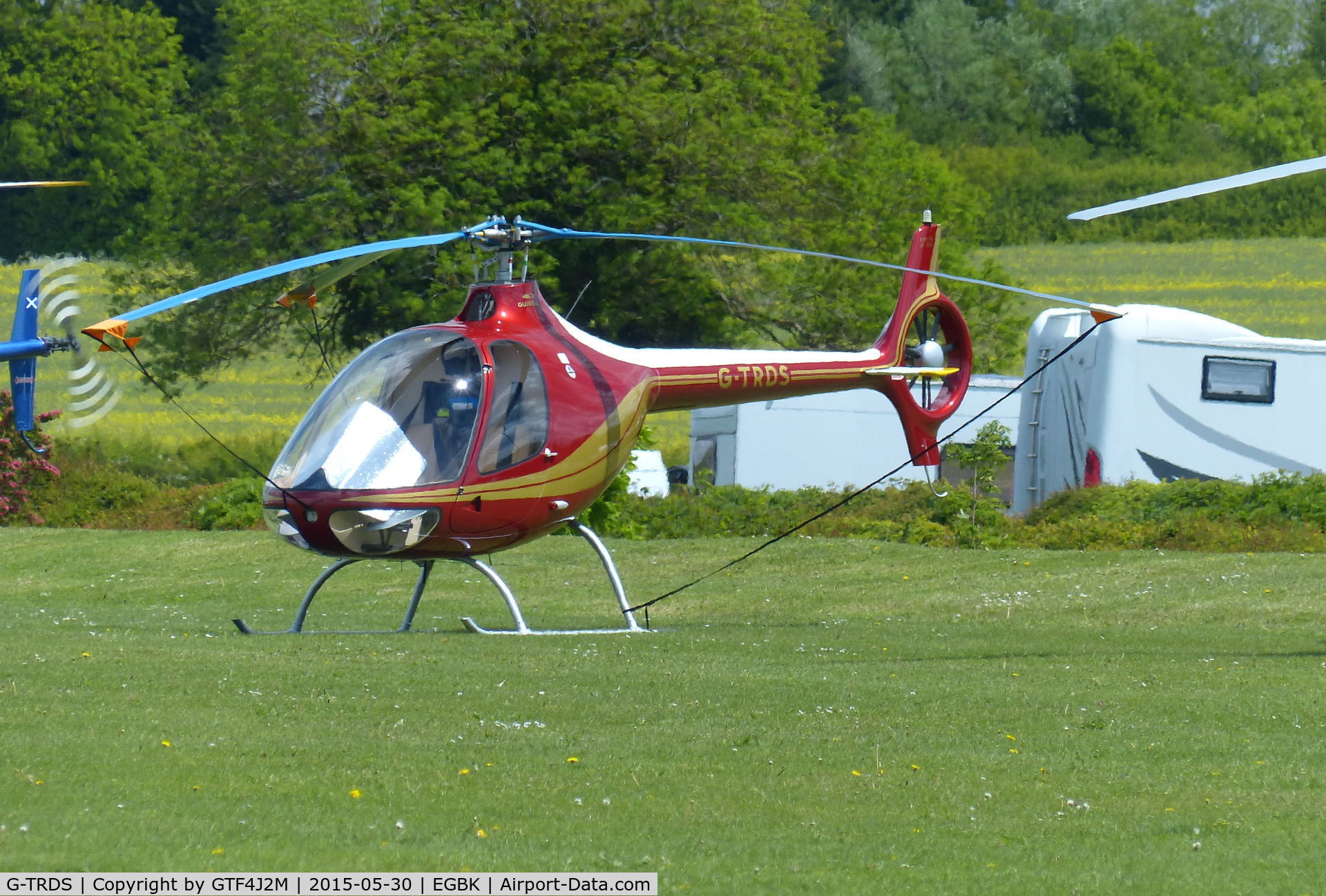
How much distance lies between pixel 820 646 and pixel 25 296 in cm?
1440

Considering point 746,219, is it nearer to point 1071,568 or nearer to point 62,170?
point 1071,568

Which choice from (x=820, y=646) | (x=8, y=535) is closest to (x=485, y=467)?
(x=820, y=646)

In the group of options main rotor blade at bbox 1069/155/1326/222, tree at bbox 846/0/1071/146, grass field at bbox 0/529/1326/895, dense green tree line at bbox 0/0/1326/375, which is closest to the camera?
grass field at bbox 0/529/1326/895

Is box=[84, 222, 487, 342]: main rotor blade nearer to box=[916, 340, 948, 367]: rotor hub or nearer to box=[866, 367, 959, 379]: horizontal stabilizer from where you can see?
box=[866, 367, 959, 379]: horizontal stabilizer

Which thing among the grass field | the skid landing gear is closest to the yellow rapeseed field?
the skid landing gear

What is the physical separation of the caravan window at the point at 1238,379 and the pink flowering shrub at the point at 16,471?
18687 millimetres

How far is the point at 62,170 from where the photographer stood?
62.5m

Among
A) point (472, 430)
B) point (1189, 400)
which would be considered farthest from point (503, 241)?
point (1189, 400)

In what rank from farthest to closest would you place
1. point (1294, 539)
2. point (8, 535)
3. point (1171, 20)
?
1. point (1171, 20)
2. point (8, 535)
3. point (1294, 539)

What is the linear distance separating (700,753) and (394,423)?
5121mm

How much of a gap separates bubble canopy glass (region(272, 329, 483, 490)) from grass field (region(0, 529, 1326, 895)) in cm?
126

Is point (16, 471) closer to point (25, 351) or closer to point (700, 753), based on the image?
point (25, 351)

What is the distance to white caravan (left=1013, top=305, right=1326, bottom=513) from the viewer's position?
23.2 metres

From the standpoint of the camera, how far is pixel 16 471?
30094 millimetres
